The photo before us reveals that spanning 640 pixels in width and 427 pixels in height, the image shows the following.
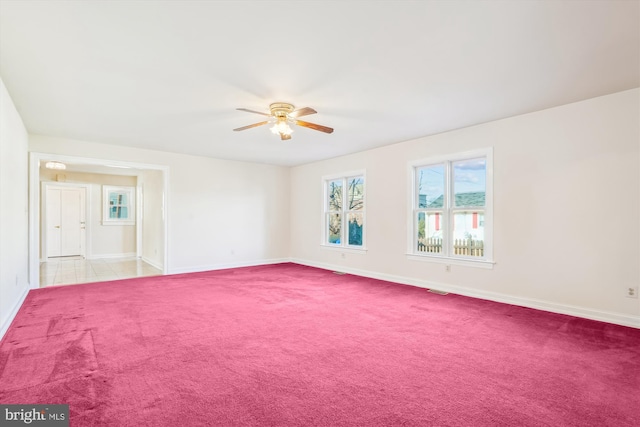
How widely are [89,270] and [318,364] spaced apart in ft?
22.4

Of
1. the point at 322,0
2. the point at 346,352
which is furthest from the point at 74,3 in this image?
the point at 346,352

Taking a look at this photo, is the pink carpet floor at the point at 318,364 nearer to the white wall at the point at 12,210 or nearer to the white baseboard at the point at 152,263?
the white wall at the point at 12,210

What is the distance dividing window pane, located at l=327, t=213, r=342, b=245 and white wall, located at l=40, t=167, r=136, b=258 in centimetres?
637

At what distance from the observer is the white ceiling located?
2186 millimetres

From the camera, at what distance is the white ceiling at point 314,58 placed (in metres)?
2.19

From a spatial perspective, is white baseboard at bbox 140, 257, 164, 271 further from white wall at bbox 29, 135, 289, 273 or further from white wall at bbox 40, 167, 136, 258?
white wall at bbox 40, 167, 136, 258

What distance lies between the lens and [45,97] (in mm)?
3723

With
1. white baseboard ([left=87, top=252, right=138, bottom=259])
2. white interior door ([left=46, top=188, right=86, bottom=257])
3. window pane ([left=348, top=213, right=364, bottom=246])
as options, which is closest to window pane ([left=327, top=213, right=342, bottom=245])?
window pane ([left=348, top=213, right=364, bottom=246])

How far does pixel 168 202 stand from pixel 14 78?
368 centimetres

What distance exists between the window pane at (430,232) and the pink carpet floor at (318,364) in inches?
46.3

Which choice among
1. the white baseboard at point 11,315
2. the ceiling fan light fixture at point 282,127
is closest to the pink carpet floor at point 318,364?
the white baseboard at point 11,315

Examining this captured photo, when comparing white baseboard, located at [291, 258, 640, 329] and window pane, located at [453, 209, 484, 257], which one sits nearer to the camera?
white baseboard, located at [291, 258, 640, 329]

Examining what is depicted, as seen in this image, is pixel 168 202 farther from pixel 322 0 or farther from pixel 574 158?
pixel 574 158

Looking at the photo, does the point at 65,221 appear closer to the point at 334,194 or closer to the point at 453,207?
the point at 334,194
